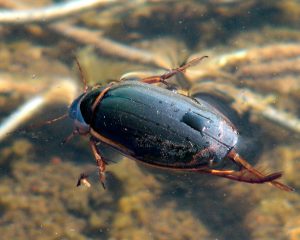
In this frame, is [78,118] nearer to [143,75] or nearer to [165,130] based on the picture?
[165,130]

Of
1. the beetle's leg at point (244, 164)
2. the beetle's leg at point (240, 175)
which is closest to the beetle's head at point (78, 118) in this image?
the beetle's leg at point (240, 175)

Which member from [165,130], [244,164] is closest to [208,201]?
[244,164]

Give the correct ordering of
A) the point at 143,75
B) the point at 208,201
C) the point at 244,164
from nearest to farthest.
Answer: the point at 244,164, the point at 208,201, the point at 143,75

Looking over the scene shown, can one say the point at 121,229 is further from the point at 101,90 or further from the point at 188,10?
the point at 188,10

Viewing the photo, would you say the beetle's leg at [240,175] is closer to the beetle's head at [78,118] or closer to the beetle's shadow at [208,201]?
the beetle's shadow at [208,201]

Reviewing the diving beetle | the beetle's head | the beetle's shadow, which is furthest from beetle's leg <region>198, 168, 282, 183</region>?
the beetle's head

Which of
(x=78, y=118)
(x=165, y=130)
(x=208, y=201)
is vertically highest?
(x=165, y=130)

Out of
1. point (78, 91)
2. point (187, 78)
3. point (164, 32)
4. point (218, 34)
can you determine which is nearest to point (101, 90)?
point (78, 91)
